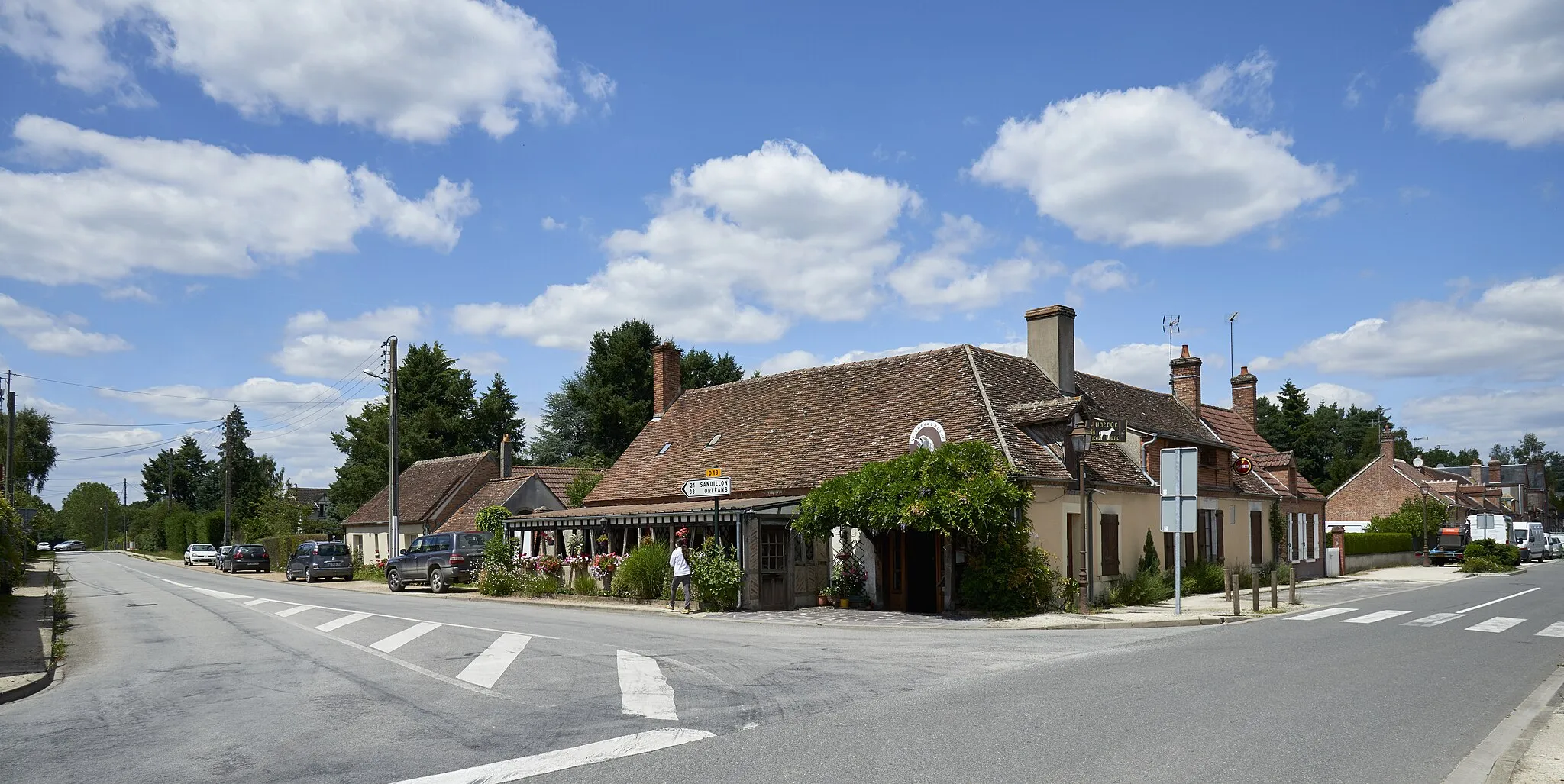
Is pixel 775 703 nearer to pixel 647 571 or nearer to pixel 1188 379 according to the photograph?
pixel 647 571

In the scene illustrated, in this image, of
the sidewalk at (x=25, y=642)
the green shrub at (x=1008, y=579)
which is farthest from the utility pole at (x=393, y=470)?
the green shrub at (x=1008, y=579)

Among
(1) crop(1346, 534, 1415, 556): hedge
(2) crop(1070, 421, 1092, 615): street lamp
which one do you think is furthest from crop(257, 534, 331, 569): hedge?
(1) crop(1346, 534, 1415, 556): hedge

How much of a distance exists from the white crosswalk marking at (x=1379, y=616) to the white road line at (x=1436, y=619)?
1.69 feet

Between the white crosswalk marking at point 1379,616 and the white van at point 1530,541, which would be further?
the white van at point 1530,541

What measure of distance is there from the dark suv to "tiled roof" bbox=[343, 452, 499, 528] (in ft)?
38.5

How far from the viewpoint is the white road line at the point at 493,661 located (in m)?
11.6

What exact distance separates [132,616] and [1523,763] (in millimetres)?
24641

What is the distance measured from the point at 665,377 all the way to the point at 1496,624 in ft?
82.5

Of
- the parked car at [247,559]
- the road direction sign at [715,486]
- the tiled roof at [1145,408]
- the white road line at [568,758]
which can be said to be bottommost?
the parked car at [247,559]

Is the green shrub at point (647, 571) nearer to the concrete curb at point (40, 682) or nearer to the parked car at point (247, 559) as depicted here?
the concrete curb at point (40, 682)

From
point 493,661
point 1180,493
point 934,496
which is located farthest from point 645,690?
point 1180,493

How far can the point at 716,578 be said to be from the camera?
22078 millimetres

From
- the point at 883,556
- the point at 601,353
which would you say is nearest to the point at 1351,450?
the point at 601,353

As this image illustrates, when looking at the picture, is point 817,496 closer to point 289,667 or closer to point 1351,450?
point 289,667
